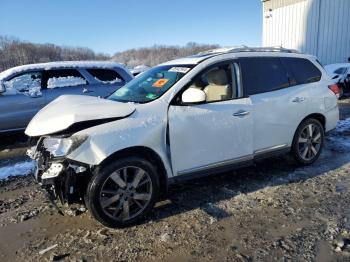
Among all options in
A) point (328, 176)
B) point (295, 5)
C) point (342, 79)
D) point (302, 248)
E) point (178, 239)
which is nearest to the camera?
point (302, 248)

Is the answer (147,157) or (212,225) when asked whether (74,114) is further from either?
(212,225)

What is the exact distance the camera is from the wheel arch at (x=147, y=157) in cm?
366

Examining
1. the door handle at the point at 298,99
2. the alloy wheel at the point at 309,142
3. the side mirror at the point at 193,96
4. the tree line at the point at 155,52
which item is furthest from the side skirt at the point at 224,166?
the tree line at the point at 155,52

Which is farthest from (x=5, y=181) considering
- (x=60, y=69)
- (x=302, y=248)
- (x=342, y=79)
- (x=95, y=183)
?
(x=342, y=79)

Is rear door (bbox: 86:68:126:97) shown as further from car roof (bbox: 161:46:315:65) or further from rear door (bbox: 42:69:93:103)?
car roof (bbox: 161:46:315:65)

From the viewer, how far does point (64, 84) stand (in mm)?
8406

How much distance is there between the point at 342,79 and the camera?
47.2 ft

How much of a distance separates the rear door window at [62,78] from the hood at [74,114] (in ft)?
14.1

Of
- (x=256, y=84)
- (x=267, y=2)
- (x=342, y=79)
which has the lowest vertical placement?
(x=342, y=79)

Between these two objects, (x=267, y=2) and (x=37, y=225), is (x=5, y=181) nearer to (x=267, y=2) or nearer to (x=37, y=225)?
(x=37, y=225)

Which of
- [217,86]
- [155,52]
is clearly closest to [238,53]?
[217,86]

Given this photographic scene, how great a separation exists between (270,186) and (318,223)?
3.59 ft

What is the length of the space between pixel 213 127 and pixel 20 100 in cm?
536

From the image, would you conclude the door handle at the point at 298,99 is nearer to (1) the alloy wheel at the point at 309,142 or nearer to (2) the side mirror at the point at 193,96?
(1) the alloy wheel at the point at 309,142
